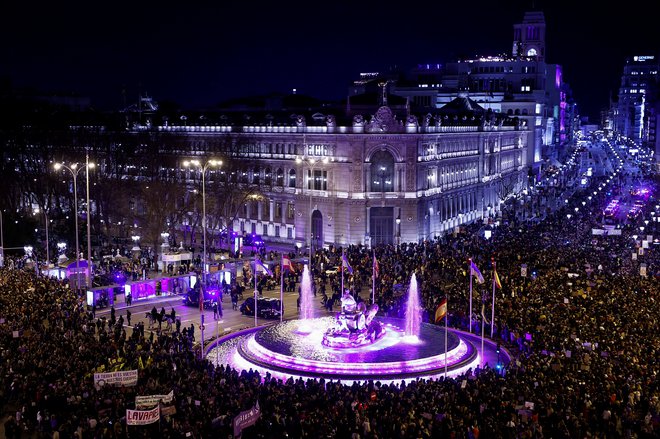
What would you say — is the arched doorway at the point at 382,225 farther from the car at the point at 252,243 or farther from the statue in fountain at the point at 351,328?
the statue in fountain at the point at 351,328

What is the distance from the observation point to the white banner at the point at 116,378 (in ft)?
86.8

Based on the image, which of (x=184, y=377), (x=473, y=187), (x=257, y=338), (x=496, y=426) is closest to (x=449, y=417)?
(x=496, y=426)

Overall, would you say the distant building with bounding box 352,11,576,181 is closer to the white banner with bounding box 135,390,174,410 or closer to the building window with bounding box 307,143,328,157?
the building window with bounding box 307,143,328,157

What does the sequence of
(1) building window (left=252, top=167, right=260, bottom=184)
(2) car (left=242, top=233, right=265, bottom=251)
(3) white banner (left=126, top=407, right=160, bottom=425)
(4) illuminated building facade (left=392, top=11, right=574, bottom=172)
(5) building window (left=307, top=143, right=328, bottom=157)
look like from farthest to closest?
1. (4) illuminated building facade (left=392, top=11, right=574, bottom=172)
2. (1) building window (left=252, top=167, right=260, bottom=184)
3. (5) building window (left=307, top=143, right=328, bottom=157)
4. (2) car (left=242, top=233, right=265, bottom=251)
5. (3) white banner (left=126, top=407, right=160, bottom=425)

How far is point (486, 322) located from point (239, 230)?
4852 centimetres

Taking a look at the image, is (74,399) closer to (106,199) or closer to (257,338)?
(257,338)

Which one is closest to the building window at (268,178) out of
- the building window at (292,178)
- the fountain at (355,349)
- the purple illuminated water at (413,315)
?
the building window at (292,178)

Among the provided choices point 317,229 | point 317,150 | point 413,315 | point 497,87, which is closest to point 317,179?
point 317,150

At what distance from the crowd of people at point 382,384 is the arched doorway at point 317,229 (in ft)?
106

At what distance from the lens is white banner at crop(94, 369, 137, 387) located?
26.5 meters

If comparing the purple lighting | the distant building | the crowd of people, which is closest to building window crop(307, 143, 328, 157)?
the crowd of people

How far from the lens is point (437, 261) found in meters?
53.9

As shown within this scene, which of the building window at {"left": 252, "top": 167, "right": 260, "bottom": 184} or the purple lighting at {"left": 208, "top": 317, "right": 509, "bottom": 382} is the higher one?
the building window at {"left": 252, "top": 167, "right": 260, "bottom": 184}

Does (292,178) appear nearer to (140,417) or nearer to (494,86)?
(140,417)
